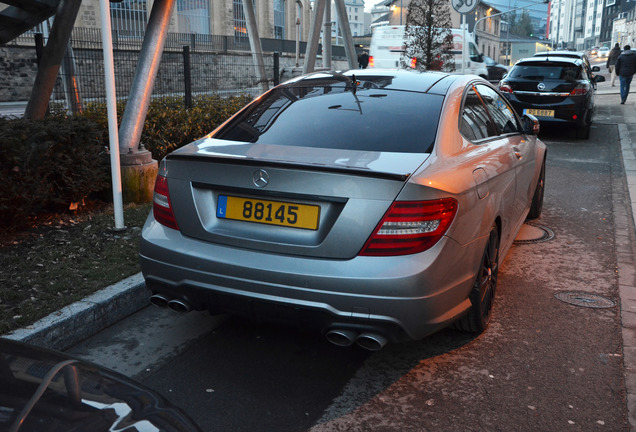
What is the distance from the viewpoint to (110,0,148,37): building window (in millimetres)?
34500

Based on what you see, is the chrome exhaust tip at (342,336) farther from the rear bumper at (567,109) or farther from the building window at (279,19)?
the building window at (279,19)

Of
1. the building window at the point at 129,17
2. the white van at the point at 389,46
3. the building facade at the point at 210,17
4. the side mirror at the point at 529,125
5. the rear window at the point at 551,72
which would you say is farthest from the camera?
the building facade at the point at 210,17

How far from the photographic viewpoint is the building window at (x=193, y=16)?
42344mm

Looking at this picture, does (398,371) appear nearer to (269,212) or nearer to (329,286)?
(329,286)

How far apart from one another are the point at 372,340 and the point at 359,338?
0.20 ft

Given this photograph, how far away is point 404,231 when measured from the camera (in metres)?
3.02

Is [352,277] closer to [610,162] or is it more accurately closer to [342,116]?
[342,116]

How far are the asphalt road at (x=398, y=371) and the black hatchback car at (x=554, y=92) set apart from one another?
8.76 meters

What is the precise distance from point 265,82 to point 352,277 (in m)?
11.1

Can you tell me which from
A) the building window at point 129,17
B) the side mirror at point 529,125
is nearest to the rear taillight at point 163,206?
the side mirror at point 529,125

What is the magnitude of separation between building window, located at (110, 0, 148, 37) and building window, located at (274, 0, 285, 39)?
60.5ft

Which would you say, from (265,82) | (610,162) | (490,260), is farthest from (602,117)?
(490,260)

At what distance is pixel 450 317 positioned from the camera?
3.30 m

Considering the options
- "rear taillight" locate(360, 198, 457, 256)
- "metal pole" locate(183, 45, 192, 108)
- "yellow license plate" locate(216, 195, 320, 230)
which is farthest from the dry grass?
"metal pole" locate(183, 45, 192, 108)
